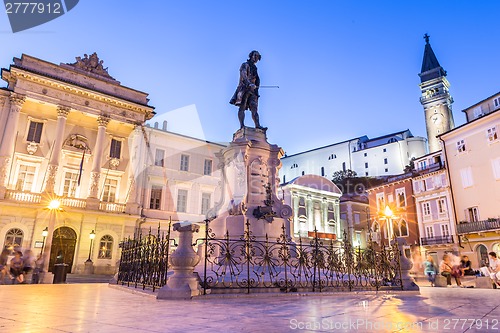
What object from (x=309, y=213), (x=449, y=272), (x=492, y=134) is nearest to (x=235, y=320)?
(x=449, y=272)

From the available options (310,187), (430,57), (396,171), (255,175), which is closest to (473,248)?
(310,187)

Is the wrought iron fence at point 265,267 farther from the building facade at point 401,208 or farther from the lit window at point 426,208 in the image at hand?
the lit window at point 426,208

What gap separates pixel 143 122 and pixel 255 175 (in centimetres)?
2106

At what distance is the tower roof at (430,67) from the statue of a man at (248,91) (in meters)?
79.1

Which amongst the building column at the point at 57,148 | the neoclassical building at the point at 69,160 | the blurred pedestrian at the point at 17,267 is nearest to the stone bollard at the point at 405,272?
the blurred pedestrian at the point at 17,267

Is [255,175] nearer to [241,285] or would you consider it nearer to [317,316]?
[241,285]

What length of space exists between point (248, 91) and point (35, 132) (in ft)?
72.0

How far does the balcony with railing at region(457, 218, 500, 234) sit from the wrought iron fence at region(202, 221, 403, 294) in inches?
938

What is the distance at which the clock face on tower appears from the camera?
72.4 m

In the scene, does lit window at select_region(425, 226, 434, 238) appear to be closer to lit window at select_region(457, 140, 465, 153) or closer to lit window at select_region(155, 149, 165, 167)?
lit window at select_region(457, 140, 465, 153)

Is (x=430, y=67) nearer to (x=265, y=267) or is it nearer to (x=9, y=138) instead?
(x=9, y=138)

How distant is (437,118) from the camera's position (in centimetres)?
7306

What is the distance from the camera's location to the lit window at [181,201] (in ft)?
106

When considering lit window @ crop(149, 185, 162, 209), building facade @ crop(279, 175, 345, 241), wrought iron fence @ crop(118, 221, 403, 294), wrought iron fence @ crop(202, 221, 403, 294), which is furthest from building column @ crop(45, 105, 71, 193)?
building facade @ crop(279, 175, 345, 241)
